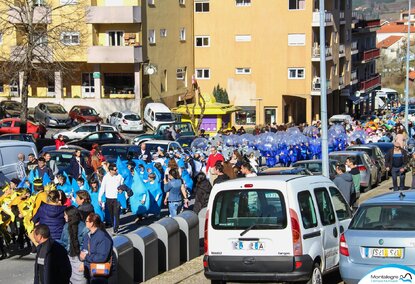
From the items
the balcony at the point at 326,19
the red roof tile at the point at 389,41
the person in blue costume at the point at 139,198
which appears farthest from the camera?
the red roof tile at the point at 389,41

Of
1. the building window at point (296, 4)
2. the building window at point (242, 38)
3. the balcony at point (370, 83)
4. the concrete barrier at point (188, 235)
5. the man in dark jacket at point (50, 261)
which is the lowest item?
the concrete barrier at point (188, 235)

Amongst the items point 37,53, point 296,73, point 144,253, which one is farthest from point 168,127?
point 144,253

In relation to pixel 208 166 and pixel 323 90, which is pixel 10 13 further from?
pixel 323 90

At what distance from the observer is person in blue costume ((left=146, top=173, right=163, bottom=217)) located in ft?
74.2

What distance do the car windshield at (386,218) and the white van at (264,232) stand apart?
673 millimetres

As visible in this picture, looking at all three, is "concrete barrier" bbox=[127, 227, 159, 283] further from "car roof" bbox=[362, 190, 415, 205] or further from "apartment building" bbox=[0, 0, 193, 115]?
"apartment building" bbox=[0, 0, 193, 115]

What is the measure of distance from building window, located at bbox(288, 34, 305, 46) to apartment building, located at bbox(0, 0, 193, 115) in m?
8.96

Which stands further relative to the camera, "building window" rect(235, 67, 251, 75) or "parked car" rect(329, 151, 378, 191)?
"building window" rect(235, 67, 251, 75)

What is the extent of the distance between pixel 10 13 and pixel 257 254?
4698 cm

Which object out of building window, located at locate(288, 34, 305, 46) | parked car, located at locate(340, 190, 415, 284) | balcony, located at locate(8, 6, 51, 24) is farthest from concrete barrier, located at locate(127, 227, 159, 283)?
building window, located at locate(288, 34, 305, 46)

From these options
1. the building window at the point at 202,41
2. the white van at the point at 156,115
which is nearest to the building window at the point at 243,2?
the building window at the point at 202,41

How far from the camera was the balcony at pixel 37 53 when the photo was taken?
2049 inches

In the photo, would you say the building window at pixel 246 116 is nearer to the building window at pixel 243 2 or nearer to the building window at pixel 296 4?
the building window at pixel 243 2

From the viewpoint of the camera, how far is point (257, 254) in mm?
12438
